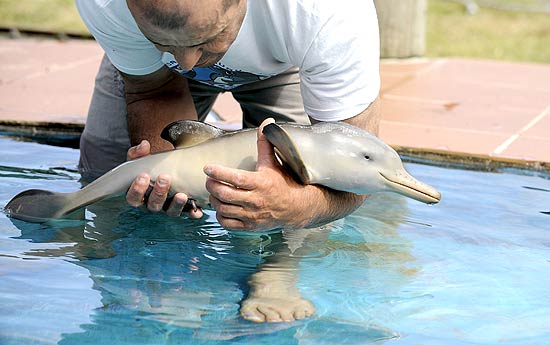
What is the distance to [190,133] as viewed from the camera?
3.44 metres

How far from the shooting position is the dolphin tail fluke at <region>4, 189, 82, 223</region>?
3586mm

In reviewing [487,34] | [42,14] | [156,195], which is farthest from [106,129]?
[487,34]

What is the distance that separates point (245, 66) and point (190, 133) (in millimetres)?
335

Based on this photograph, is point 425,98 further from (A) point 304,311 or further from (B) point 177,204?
(A) point 304,311

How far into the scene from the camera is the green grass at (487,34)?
386 inches

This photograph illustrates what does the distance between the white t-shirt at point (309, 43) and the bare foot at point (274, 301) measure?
559 mm

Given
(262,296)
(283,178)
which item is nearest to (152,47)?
(283,178)

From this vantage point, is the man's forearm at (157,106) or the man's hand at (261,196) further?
the man's forearm at (157,106)

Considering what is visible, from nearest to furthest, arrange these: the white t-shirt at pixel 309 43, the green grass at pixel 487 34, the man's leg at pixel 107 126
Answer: the white t-shirt at pixel 309 43
the man's leg at pixel 107 126
the green grass at pixel 487 34

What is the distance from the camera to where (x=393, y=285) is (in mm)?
3283

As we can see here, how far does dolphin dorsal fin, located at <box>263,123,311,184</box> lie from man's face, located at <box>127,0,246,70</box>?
1.03ft

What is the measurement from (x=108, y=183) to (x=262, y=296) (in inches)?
28.9

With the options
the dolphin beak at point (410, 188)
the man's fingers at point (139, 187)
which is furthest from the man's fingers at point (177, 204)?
the dolphin beak at point (410, 188)

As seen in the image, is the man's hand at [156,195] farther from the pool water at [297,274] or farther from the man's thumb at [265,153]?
the man's thumb at [265,153]
